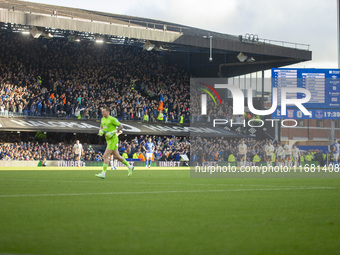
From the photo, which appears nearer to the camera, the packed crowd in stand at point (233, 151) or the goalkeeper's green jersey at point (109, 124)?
the goalkeeper's green jersey at point (109, 124)

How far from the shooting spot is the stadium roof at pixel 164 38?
4503 centimetres

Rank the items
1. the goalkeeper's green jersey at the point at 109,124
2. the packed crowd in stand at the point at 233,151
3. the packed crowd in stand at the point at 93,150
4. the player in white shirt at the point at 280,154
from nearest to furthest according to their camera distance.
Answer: the goalkeeper's green jersey at the point at 109,124
the packed crowd in stand at the point at 93,150
the player in white shirt at the point at 280,154
the packed crowd in stand at the point at 233,151

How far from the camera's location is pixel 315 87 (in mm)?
44469

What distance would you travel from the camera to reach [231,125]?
55375mm

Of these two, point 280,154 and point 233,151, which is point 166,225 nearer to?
point 280,154

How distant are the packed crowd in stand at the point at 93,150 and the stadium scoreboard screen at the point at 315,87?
976 centimetres

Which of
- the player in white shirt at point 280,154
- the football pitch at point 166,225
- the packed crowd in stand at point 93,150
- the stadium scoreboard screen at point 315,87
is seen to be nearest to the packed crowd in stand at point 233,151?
the player in white shirt at point 280,154

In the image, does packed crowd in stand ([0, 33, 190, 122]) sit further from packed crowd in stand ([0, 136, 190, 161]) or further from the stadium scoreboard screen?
the stadium scoreboard screen

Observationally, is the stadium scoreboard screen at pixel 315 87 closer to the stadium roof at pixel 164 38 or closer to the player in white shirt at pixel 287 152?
the player in white shirt at pixel 287 152

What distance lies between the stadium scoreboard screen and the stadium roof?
1101 centimetres

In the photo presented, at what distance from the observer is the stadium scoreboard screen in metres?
44.1

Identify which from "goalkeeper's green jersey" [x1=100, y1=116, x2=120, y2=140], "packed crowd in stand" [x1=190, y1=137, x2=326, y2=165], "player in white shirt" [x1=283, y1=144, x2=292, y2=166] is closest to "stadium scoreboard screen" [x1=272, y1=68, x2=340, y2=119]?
"player in white shirt" [x1=283, y1=144, x2=292, y2=166]

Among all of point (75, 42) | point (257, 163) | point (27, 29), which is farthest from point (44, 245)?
point (75, 42)

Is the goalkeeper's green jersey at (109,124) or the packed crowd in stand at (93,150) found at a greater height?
the goalkeeper's green jersey at (109,124)
